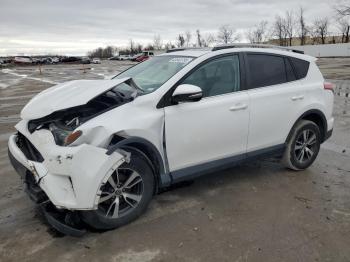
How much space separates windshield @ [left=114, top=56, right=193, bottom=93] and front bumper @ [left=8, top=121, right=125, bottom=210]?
3.30 ft

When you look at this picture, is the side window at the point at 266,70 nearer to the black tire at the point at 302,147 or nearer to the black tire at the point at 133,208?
the black tire at the point at 302,147

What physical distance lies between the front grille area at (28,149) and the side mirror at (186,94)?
4.73 ft

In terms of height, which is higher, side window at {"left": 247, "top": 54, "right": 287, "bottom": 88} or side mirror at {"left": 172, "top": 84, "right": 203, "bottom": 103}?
side window at {"left": 247, "top": 54, "right": 287, "bottom": 88}

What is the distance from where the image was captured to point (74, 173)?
10.5 ft

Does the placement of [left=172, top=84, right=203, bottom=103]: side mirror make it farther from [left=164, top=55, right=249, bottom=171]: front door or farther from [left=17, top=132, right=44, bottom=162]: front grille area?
[left=17, top=132, right=44, bottom=162]: front grille area

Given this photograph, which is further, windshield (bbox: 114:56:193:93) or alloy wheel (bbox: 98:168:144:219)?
windshield (bbox: 114:56:193:93)

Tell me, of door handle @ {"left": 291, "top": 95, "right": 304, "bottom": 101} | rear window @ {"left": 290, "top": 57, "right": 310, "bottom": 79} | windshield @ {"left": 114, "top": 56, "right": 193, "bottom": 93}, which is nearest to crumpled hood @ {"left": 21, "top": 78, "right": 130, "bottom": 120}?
windshield @ {"left": 114, "top": 56, "right": 193, "bottom": 93}

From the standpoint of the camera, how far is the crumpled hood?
11.9ft

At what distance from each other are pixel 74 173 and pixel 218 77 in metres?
2.04

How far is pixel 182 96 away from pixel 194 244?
4.74ft

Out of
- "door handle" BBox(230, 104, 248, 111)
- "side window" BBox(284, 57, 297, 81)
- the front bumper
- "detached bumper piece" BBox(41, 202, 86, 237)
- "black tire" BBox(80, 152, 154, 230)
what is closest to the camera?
the front bumper

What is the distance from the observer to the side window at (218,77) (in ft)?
13.7

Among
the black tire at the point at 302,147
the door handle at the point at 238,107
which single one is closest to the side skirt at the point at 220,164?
the black tire at the point at 302,147

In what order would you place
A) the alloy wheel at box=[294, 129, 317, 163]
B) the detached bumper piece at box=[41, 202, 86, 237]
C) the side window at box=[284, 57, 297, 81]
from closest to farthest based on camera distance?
1. the detached bumper piece at box=[41, 202, 86, 237]
2. the side window at box=[284, 57, 297, 81]
3. the alloy wheel at box=[294, 129, 317, 163]
